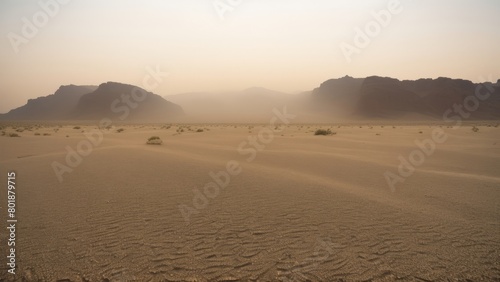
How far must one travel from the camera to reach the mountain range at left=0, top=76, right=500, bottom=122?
332ft

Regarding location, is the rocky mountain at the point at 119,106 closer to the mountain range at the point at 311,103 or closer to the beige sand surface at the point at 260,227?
the mountain range at the point at 311,103

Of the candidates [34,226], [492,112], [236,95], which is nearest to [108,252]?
[34,226]

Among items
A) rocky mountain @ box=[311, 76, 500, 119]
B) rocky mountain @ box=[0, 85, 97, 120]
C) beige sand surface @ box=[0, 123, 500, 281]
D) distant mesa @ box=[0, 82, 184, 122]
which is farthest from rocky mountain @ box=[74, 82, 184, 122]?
beige sand surface @ box=[0, 123, 500, 281]

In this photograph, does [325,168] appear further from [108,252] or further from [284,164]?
[108,252]

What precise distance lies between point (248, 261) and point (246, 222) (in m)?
1.05

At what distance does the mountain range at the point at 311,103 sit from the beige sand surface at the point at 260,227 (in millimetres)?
78550

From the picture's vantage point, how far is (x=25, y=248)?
363 cm

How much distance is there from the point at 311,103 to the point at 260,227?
494 ft

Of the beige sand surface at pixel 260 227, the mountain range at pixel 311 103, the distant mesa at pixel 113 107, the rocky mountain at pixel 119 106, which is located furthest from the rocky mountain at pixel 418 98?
the beige sand surface at pixel 260 227

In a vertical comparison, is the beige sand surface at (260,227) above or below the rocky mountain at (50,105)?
below

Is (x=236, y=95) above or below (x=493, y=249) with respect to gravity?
above

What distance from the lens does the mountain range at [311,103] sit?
101312 mm

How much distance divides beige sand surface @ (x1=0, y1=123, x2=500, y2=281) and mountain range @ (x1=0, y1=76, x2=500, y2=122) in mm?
78550

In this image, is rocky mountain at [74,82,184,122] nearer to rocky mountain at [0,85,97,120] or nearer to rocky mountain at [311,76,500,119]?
rocky mountain at [0,85,97,120]
